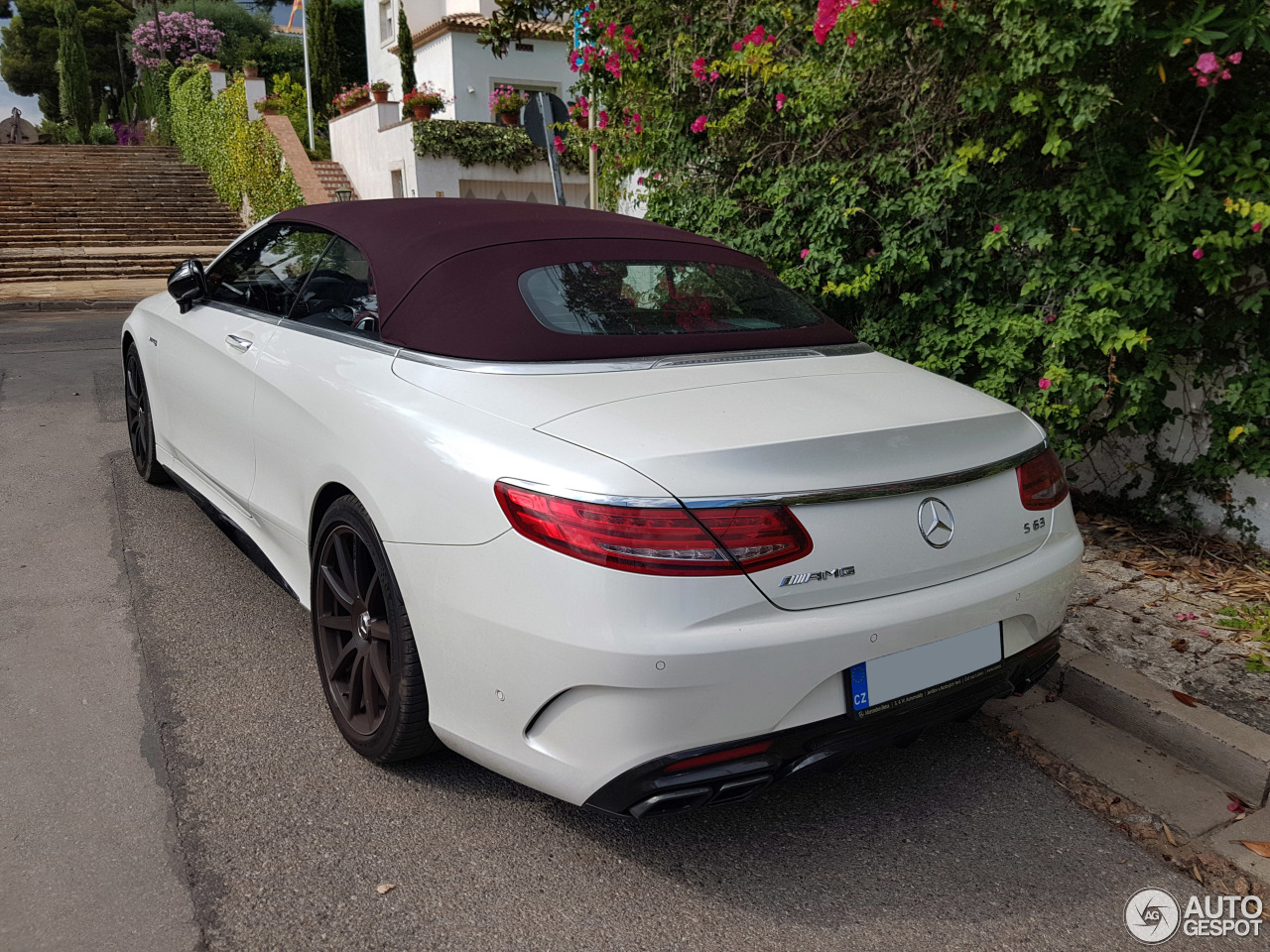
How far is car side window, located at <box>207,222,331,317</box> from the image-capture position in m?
3.60

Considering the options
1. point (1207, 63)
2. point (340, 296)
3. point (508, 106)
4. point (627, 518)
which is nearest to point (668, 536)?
point (627, 518)

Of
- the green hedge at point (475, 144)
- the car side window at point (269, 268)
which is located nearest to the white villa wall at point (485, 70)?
the green hedge at point (475, 144)

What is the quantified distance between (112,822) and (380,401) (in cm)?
124

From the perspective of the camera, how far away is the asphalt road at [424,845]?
2244 millimetres

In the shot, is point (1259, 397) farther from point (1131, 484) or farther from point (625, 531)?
point (625, 531)

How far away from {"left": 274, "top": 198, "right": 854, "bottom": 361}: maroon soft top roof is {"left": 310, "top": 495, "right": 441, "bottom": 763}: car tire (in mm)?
559

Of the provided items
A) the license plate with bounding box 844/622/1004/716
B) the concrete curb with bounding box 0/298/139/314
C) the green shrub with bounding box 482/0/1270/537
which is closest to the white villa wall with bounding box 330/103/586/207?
the concrete curb with bounding box 0/298/139/314

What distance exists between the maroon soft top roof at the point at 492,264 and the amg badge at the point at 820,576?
92cm

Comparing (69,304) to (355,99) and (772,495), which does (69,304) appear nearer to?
(355,99)

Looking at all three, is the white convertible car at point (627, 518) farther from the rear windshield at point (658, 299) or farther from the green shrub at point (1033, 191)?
the green shrub at point (1033, 191)

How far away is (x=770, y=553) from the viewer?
2115mm

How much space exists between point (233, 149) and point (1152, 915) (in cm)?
2366

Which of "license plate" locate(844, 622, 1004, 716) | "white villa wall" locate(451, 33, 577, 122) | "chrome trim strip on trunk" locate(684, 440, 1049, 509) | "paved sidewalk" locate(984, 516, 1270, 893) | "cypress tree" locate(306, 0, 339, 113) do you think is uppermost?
"cypress tree" locate(306, 0, 339, 113)

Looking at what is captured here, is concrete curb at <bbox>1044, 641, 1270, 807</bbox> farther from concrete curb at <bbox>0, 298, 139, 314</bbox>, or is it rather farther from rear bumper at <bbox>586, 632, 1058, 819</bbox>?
concrete curb at <bbox>0, 298, 139, 314</bbox>
